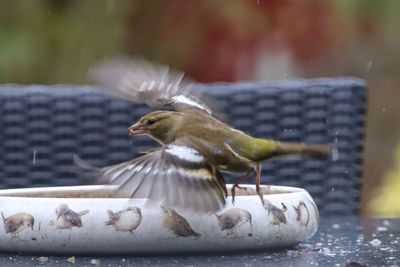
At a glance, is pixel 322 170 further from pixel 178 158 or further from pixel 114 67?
pixel 178 158

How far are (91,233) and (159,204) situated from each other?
0.35 feet

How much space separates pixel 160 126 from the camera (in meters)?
2.14

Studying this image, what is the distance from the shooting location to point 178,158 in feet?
5.91

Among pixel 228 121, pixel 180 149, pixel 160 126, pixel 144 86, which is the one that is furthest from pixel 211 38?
pixel 180 149

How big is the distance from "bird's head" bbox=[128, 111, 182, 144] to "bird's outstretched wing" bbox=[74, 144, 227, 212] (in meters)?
0.17

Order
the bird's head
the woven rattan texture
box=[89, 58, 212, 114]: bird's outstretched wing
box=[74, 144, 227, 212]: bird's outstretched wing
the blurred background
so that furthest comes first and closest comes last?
1. the blurred background
2. the woven rattan texture
3. box=[89, 58, 212, 114]: bird's outstretched wing
4. the bird's head
5. box=[74, 144, 227, 212]: bird's outstretched wing

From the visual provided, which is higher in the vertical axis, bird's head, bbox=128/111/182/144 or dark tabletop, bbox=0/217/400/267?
bird's head, bbox=128/111/182/144

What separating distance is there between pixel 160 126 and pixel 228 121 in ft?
1.98

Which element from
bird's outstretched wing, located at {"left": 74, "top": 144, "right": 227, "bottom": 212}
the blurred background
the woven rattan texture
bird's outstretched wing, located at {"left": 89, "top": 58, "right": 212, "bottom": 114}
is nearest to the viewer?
bird's outstretched wing, located at {"left": 74, "top": 144, "right": 227, "bottom": 212}

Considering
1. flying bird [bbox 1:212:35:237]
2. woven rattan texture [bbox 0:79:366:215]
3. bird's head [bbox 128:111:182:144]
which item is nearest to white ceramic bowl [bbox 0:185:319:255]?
flying bird [bbox 1:212:35:237]

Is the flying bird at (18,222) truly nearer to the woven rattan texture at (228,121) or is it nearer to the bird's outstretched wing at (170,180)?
the bird's outstretched wing at (170,180)

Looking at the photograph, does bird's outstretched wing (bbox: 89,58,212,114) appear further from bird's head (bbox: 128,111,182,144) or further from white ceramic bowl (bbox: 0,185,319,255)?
white ceramic bowl (bbox: 0,185,319,255)

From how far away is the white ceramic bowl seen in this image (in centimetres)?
176

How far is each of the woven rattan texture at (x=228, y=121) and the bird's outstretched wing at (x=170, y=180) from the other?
3.06 feet
